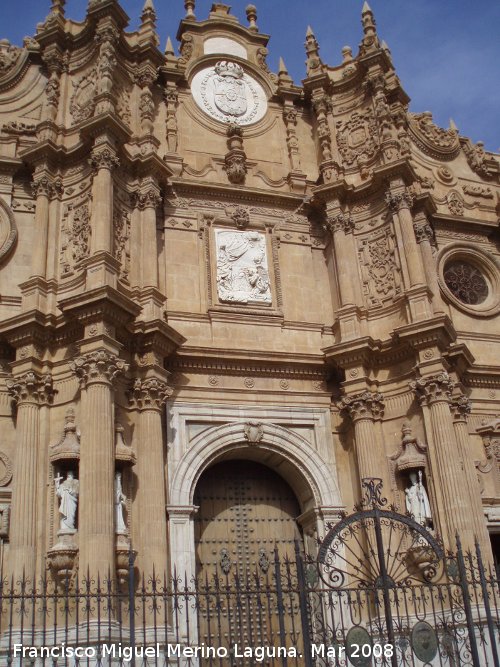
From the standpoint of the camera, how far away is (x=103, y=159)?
56.2ft

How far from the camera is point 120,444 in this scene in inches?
590

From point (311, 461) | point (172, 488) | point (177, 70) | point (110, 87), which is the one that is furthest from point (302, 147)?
point (172, 488)

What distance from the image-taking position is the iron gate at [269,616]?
10.1m

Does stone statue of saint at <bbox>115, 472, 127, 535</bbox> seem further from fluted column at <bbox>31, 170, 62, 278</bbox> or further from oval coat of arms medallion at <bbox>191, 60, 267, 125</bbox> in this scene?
oval coat of arms medallion at <bbox>191, 60, 267, 125</bbox>

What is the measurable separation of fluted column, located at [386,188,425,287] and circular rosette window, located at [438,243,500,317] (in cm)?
190

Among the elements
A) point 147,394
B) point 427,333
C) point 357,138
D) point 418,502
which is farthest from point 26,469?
point 357,138

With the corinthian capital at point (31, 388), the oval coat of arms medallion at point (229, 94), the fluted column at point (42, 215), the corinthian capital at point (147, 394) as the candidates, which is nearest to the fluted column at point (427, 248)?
the oval coat of arms medallion at point (229, 94)

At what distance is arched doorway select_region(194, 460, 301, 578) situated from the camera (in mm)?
16391

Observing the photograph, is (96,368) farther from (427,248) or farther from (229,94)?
(229,94)

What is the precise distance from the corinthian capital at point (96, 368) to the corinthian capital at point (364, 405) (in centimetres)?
526

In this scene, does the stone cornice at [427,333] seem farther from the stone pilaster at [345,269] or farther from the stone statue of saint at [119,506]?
the stone statue of saint at [119,506]

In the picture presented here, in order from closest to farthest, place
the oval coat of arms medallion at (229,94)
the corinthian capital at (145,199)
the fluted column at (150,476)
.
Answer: the fluted column at (150,476)
the corinthian capital at (145,199)
the oval coat of arms medallion at (229,94)

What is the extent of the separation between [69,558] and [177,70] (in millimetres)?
12666

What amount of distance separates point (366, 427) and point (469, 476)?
246 centimetres
